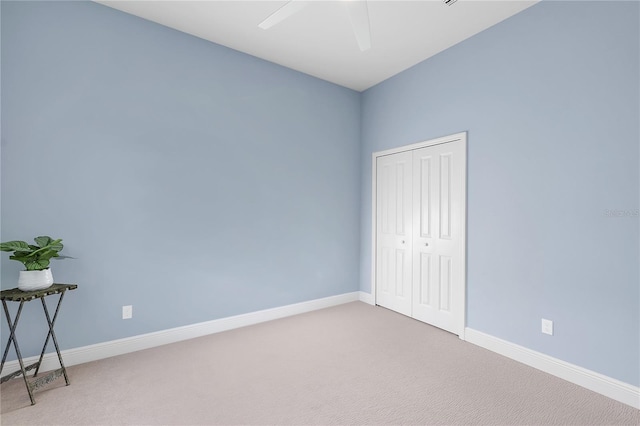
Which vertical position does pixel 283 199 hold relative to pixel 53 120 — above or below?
below

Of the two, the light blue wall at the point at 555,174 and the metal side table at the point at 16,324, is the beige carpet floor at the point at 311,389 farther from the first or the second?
the light blue wall at the point at 555,174

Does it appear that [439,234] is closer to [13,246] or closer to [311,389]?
[311,389]

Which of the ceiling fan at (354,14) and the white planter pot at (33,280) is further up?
the ceiling fan at (354,14)

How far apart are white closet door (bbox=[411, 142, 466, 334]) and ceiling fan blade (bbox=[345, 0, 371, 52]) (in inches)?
59.8

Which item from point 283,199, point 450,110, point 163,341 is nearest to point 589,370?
point 450,110

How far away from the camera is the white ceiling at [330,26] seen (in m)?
2.54

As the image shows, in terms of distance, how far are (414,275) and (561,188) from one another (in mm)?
1686

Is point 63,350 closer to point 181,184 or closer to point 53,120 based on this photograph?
point 181,184

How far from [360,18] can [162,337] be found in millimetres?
3067

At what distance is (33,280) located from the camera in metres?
2.09

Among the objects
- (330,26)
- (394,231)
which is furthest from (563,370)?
(330,26)

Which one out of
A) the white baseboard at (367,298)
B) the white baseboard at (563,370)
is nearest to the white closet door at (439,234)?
the white baseboard at (563,370)

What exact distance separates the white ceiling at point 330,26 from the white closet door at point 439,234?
3.47 ft

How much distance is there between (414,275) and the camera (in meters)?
3.56
